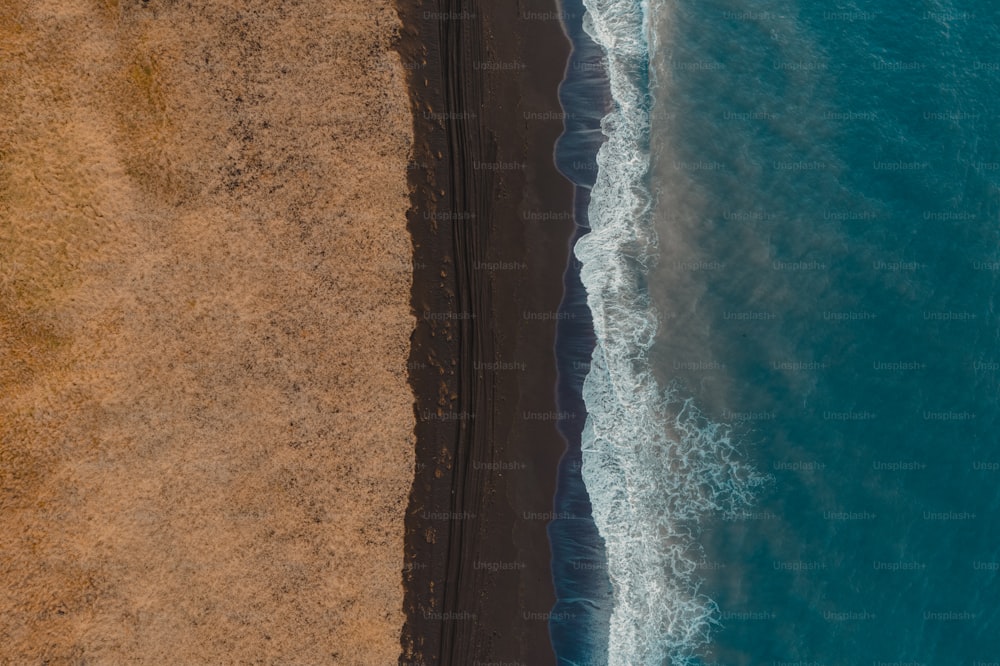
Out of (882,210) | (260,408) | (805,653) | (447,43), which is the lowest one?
(805,653)

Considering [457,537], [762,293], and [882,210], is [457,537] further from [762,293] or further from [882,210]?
[882,210]

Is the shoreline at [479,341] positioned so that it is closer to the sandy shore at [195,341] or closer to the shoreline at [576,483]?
the shoreline at [576,483]

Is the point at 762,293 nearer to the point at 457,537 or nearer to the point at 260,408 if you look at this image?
the point at 457,537

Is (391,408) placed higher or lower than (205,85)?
lower

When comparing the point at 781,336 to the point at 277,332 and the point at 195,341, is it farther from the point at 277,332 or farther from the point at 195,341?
the point at 195,341

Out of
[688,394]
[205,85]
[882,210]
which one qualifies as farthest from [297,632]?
[882,210]

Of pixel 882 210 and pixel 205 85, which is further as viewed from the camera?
pixel 882 210

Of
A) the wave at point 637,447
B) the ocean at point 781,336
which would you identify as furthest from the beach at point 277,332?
the ocean at point 781,336
